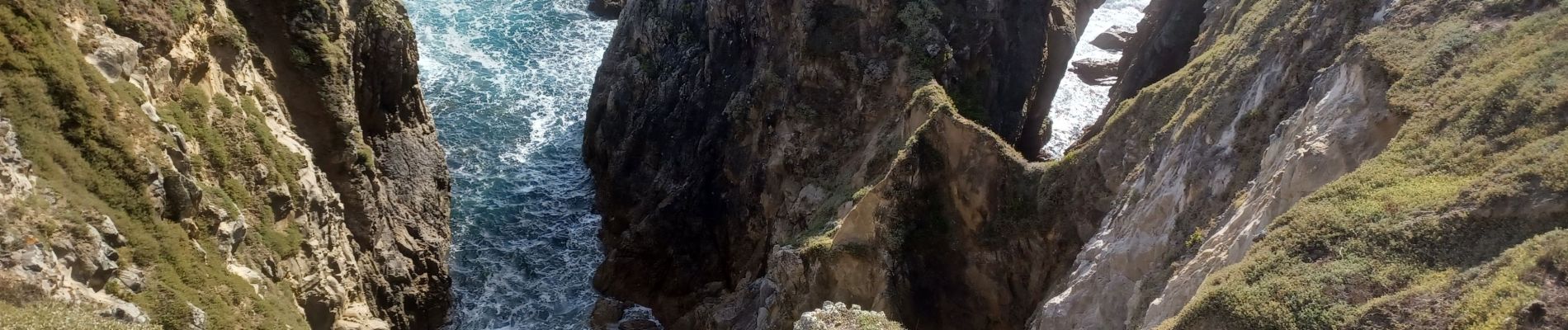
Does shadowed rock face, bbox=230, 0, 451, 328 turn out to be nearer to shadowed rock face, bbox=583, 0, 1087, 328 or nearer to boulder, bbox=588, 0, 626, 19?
shadowed rock face, bbox=583, 0, 1087, 328

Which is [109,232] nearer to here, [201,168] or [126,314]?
[126,314]

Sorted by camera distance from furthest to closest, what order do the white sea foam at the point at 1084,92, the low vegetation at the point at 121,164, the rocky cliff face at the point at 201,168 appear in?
1. the white sea foam at the point at 1084,92
2. the low vegetation at the point at 121,164
3. the rocky cliff face at the point at 201,168

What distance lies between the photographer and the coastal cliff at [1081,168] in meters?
13.5

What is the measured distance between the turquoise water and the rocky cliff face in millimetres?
4487

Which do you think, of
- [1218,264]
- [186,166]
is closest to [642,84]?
[186,166]

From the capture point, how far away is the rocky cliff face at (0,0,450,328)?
52.6 ft

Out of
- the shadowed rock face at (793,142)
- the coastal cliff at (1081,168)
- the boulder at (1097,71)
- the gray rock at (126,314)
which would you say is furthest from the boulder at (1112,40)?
the gray rock at (126,314)

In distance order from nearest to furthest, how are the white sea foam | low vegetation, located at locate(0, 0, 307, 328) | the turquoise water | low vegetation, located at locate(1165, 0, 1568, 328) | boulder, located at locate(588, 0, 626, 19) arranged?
low vegetation, located at locate(1165, 0, 1568, 328)
low vegetation, located at locate(0, 0, 307, 328)
the turquoise water
the white sea foam
boulder, located at locate(588, 0, 626, 19)

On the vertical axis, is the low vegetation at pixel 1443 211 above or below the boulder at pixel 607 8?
above

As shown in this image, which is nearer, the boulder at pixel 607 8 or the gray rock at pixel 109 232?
the gray rock at pixel 109 232

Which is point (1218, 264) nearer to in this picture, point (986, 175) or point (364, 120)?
point (986, 175)

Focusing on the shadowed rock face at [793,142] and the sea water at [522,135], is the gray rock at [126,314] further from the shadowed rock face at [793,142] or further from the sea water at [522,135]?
the sea water at [522,135]

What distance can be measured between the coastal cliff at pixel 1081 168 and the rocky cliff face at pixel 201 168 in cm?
1142

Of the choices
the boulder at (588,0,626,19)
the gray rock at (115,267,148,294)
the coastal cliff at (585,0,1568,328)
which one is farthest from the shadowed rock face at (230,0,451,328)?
the boulder at (588,0,626,19)
